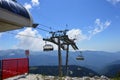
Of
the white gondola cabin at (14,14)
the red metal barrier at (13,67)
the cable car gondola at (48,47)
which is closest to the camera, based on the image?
the white gondola cabin at (14,14)

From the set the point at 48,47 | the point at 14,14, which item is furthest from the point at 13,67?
the point at 14,14

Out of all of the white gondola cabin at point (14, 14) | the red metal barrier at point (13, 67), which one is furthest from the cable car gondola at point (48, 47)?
the white gondola cabin at point (14, 14)

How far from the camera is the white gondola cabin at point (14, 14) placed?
10157 millimetres

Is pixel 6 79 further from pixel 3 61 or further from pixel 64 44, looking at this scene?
pixel 64 44

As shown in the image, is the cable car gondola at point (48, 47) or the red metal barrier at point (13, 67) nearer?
the red metal barrier at point (13, 67)

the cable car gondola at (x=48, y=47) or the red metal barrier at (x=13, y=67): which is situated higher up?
the cable car gondola at (x=48, y=47)

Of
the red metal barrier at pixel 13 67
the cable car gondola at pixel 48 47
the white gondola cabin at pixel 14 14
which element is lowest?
the red metal barrier at pixel 13 67

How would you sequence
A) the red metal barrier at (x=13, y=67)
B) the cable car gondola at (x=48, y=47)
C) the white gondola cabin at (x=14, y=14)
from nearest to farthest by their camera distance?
the white gondola cabin at (x=14, y=14) → the red metal barrier at (x=13, y=67) → the cable car gondola at (x=48, y=47)

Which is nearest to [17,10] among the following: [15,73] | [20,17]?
[20,17]

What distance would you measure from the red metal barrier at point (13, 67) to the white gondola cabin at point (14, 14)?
10.6m

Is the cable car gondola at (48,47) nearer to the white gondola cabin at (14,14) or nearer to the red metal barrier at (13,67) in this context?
the red metal barrier at (13,67)

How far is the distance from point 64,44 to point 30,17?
24131mm

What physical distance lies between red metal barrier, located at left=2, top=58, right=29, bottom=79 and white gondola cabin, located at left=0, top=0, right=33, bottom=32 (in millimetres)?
10562

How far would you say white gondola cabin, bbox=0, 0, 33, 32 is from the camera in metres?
10.2
